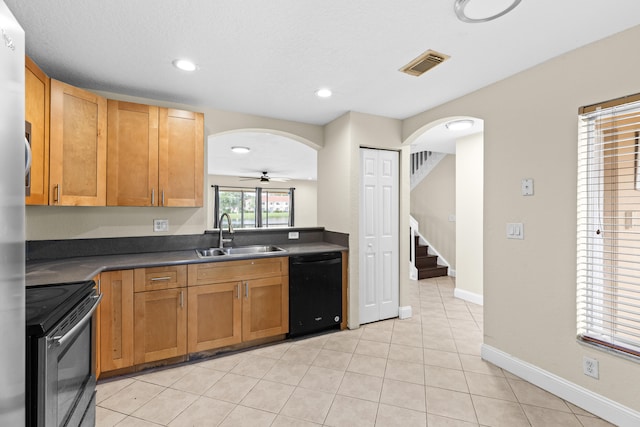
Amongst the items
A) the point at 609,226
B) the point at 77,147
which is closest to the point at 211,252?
the point at 77,147

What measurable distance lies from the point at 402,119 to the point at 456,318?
2.48 m

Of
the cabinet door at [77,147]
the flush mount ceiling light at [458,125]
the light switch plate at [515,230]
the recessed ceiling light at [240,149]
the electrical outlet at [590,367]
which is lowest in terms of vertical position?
the electrical outlet at [590,367]

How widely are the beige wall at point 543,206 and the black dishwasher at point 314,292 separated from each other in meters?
1.41

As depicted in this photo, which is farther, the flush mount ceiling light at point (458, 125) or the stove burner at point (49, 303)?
the flush mount ceiling light at point (458, 125)

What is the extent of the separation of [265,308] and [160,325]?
0.88m

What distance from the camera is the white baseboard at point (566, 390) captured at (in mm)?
1739

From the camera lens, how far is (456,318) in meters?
3.53

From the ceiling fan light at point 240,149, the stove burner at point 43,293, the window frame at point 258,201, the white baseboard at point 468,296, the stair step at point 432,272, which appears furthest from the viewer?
the window frame at point 258,201

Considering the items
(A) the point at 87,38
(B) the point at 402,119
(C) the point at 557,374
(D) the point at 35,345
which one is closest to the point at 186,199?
(A) the point at 87,38

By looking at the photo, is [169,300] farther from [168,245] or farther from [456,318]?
[456,318]

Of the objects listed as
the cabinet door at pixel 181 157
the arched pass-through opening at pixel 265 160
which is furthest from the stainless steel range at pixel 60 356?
the arched pass-through opening at pixel 265 160

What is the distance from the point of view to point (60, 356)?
1.19 meters

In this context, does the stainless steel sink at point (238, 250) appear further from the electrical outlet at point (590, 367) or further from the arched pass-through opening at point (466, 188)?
the electrical outlet at point (590, 367)

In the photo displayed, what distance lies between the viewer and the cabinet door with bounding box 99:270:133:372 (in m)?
2.19
